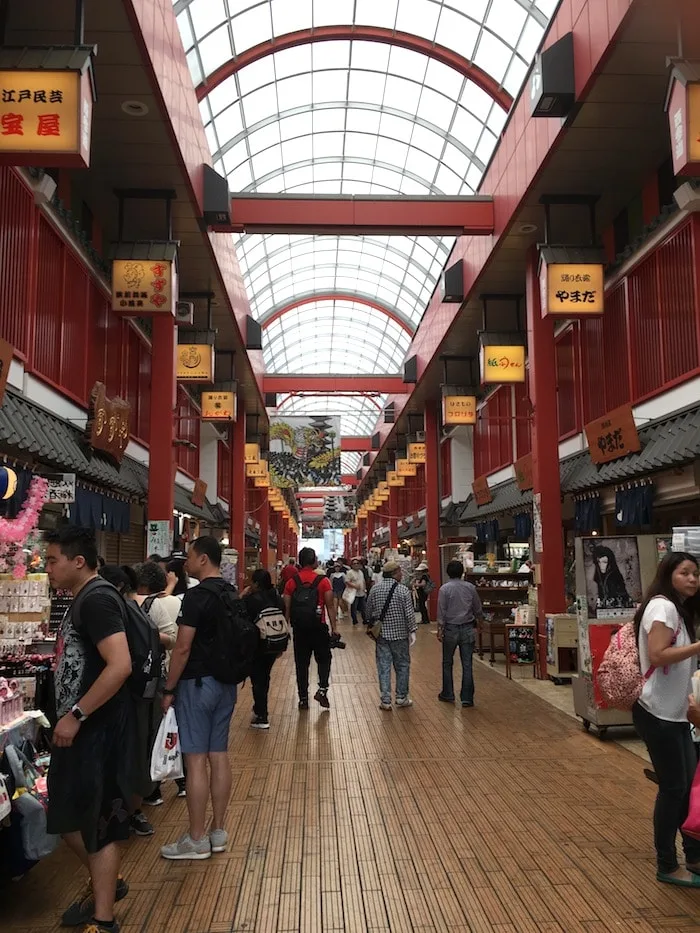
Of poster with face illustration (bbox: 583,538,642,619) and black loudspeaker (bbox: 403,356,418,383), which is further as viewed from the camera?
black loudspeaker (bbox: 403,356,418,383)

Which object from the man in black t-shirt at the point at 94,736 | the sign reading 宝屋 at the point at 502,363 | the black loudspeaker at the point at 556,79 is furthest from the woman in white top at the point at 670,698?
the sign reading 宝屋 at the point at 502,363

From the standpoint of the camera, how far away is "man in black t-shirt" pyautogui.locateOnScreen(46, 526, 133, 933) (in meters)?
3.19

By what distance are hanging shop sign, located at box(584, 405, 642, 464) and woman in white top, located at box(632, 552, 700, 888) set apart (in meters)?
6.09

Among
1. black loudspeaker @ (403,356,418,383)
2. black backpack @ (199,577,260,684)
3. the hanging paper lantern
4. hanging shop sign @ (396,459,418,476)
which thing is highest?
black loudspeaker @ (403,356,418,383)

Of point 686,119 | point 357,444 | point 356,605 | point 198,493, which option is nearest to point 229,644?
point 686,119

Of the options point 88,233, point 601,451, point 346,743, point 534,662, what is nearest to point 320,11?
point 88,233

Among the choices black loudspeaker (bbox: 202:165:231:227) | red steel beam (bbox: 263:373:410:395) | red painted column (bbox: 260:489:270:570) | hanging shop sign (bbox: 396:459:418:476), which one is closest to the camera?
black loudspeaker (bbox: 202:165:231:227)

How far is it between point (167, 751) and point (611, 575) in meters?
4.92

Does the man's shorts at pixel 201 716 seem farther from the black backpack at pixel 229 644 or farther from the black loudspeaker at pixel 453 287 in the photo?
the black loudspeaker at pixel 453 287

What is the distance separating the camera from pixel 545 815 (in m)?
5.04

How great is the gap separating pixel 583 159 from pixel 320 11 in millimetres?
7014

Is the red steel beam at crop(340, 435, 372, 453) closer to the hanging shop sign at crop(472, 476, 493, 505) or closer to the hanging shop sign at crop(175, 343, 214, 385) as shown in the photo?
the hanging shop sign at crop(472, 476, 493, 505)

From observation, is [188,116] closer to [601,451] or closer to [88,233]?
[88,233]

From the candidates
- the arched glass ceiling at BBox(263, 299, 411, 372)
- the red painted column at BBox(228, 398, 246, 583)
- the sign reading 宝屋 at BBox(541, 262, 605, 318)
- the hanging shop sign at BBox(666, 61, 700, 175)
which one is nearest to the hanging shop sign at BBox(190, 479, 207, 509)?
the red painted column at BBox(228, 398, 246, 583)
